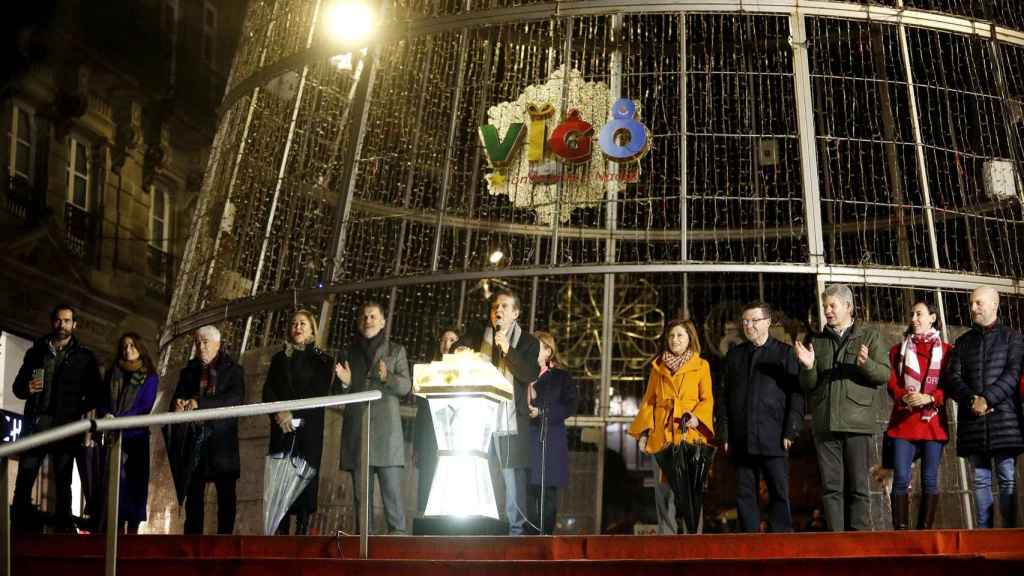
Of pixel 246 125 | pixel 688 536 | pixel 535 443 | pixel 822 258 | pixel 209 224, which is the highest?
pixel 246 125

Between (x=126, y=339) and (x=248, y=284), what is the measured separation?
14.1 feet

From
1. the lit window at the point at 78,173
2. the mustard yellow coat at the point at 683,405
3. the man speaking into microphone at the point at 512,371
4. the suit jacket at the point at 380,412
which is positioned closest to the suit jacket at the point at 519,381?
the man speaking into microphone at the point at 512,371

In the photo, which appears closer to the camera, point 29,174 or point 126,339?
point 126,339

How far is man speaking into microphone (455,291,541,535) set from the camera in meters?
10.1

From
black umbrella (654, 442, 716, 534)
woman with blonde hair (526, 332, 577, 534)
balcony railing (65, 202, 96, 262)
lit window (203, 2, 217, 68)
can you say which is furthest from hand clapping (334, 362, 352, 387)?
lit window (203, 2, 217, 68)

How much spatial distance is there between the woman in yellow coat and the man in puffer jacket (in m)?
1.71

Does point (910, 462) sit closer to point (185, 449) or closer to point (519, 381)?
point (519, 381)

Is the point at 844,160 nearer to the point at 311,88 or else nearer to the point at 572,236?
the point at 572,236

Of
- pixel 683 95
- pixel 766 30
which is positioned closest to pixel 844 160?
pixel 766 30

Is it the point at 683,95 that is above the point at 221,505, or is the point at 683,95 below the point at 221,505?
above

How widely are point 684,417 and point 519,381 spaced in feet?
4.28

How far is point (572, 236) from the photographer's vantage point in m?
17.4

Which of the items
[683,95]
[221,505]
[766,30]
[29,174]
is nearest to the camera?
[221,505]

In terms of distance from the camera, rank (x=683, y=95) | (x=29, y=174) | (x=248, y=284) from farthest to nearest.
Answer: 1. (x=29, y=174)
2. (x=248, y=284)
3. (x=683, y=95)
